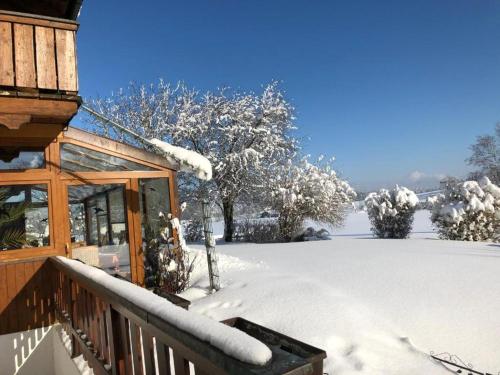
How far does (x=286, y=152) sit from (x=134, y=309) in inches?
674

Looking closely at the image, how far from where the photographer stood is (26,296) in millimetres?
5223

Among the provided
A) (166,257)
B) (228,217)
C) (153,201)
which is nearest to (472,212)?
(166,257)

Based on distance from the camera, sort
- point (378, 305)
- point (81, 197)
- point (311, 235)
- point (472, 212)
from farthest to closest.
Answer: point (311, 235)
point (472, 212)
point (81, 197)
point (378, 305)

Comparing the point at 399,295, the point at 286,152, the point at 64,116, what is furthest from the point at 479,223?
the point at 64,116

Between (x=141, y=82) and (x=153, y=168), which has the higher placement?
(x=141, y=82)

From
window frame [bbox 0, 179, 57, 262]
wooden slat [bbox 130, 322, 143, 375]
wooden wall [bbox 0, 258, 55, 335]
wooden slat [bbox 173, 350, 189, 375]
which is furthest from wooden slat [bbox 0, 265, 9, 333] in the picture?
wooden slat [bbox 173, 350, 189, 375]

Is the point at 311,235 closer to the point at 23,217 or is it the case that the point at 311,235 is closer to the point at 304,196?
the point at 304,196

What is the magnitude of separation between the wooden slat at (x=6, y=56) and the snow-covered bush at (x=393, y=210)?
37.7 ft

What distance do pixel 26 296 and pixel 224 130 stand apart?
13.3 metres

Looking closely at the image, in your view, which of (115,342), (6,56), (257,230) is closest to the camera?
(115,342)

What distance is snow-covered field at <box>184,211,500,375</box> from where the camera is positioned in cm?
375

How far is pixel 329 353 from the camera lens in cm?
380

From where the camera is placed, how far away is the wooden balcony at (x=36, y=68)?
358cm

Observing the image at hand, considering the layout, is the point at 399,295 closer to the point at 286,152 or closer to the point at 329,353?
the point at 329,353
